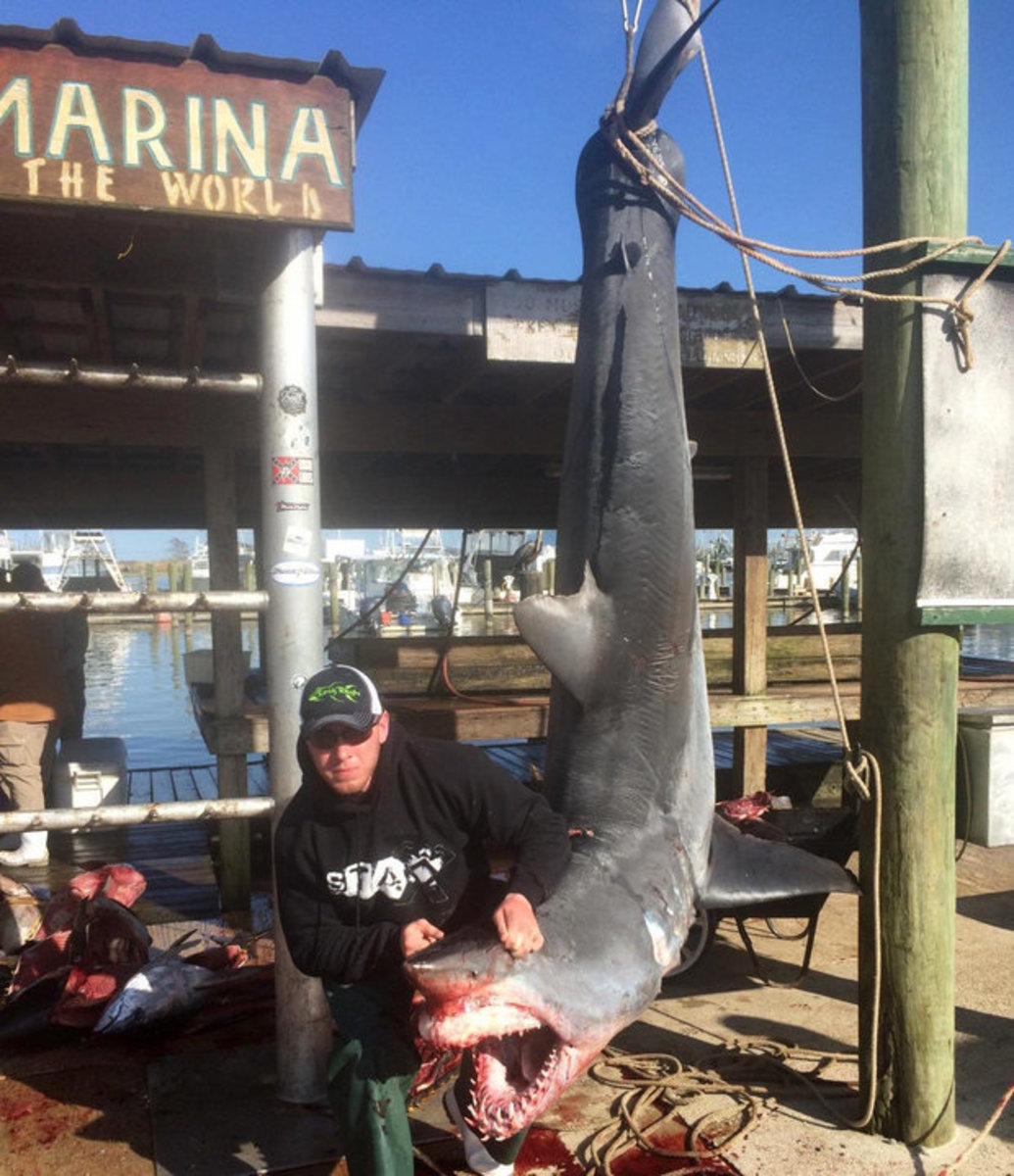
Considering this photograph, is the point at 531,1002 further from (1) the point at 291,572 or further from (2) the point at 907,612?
(2) the point at 907,612

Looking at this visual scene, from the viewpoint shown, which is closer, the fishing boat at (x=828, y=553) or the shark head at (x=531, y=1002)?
the shark head at (x=531, y=1002)

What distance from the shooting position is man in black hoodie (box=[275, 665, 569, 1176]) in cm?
246

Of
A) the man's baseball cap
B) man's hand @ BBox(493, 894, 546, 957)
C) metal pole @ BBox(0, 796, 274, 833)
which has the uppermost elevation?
the man's baseball cap

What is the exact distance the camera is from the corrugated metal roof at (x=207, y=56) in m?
2.60

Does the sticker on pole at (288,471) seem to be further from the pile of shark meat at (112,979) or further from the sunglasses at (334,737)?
the pile of shark meat at (112,979)

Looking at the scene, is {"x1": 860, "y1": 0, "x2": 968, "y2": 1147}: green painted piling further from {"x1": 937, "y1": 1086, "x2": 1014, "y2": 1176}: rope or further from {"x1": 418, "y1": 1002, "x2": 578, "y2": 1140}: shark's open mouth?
{"x1": 418, "y1": 1002, "x2": 578, "y2": 1140}: shark's open mouth

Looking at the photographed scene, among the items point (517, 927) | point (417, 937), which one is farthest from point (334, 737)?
point (517, 927)

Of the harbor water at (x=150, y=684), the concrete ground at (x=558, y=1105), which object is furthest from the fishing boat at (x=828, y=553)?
the concrete ground at (x=558, y=1105)

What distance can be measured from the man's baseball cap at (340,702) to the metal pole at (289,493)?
20.8 inches

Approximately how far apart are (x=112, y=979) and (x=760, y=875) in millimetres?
2452

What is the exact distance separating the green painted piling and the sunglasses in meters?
1.52

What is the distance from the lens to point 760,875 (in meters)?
2.81

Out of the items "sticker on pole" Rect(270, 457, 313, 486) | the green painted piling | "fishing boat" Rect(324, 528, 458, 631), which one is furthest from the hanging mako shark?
"fishing boat" Rect(324, 528, 458, 631)

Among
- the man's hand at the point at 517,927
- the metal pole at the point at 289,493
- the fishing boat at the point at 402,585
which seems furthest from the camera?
the fishing boat at the point at 402,585
